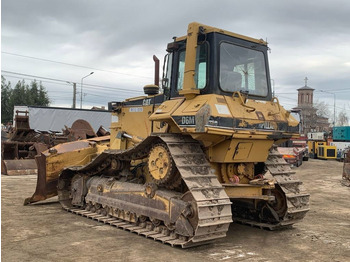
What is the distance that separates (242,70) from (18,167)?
12227 millimetres

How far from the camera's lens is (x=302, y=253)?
5.67m

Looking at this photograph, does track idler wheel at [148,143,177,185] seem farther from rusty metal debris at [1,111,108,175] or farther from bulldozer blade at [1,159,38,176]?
bulldozer blade at [1,159,38,176]

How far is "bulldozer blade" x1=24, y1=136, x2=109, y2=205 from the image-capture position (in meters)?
9.03

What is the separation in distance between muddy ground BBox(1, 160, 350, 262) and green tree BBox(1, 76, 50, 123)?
40.9 metres

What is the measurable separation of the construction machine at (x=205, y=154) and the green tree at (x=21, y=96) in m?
41.9

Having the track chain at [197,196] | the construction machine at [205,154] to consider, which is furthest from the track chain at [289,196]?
the track chain at [197,196]

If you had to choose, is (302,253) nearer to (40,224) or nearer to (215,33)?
(215,33)

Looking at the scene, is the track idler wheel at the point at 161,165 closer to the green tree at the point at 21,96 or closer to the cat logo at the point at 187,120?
the cat logo at the point at 187,120

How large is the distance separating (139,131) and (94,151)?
6.00 ft

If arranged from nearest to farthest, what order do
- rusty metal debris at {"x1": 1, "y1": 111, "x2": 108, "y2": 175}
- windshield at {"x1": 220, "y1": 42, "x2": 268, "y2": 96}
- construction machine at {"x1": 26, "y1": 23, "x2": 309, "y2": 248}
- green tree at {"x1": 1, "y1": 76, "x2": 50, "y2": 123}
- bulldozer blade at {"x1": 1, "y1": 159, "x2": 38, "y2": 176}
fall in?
construction machine at {"x1": 26, "y1": 23, "x2": 309, "y2": 248} < windshield at {"x1": 220, "y1": 42, "x2": 268, "y2": 96} < bulldozer blade at {"x1": 1, "y1": 159, "x2": 38, "y2": 176} < rusty metal debris at {"x1": 1, "y1": 111, "x2": 108, "y2": 175} < green tree at {"x1": 1, "y1": 76, "x2": 50, "y2": 123}

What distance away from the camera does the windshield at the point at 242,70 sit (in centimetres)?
643

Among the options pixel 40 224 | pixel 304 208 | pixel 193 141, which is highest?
pixel 193 141

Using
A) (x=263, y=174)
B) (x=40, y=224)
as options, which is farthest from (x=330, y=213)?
(x=40, y=224)

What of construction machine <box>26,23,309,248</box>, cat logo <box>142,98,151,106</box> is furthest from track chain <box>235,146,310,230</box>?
cat logo <box>142,98,151,106</box>
